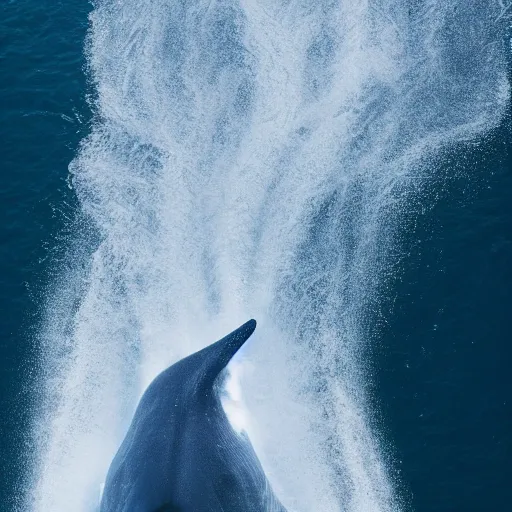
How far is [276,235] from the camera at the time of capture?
96.5 feet

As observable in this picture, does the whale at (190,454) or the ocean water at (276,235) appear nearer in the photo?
the whale at (190,454)

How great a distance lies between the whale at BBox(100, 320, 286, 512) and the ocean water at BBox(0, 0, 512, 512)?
2813mm

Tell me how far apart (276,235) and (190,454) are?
12419mm

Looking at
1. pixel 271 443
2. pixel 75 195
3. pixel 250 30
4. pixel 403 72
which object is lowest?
pixel 271 443

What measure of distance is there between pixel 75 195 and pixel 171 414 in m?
14.4

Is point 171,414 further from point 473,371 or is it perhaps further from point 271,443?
point 473,371

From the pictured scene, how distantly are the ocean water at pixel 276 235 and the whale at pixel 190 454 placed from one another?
281 centimetres

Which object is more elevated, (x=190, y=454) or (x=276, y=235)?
(x=276, y=235)

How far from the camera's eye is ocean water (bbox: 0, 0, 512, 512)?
2444 cm

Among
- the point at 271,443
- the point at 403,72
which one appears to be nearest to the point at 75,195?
the point at 271,443

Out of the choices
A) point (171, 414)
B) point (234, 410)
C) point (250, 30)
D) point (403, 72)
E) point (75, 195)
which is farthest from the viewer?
point (250, 30)

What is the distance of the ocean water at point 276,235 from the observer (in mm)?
24438

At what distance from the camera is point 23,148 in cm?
3316

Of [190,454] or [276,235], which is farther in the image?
[276,235]
